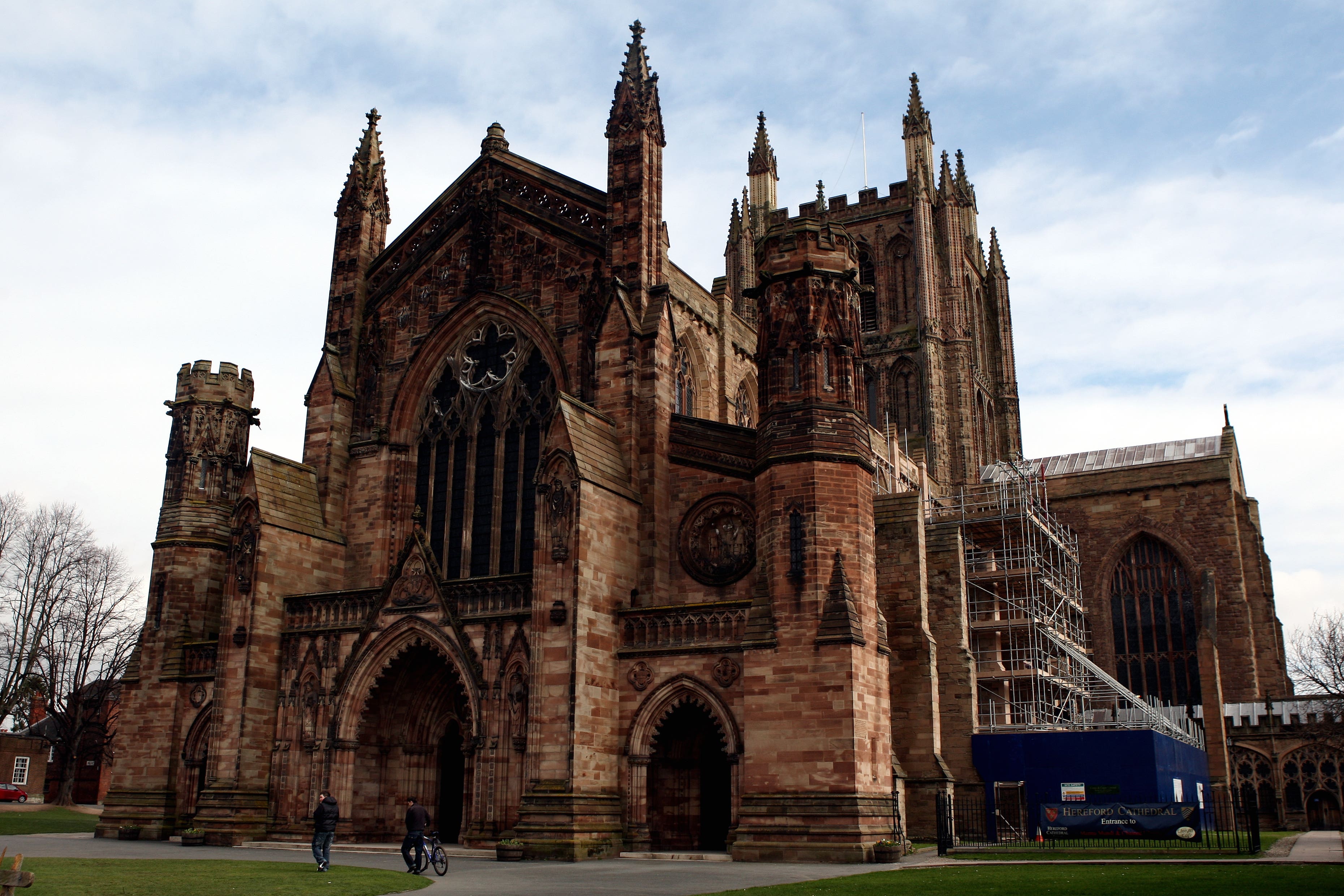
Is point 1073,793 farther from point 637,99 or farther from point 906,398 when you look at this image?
point 906,398

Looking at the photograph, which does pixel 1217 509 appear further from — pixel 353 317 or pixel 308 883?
pixel 308 883

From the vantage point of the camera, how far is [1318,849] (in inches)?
882

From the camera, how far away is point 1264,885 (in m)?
13.5

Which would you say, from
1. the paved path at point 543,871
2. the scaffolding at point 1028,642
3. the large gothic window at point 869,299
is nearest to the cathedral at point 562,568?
the scaffolding at point 1028,642

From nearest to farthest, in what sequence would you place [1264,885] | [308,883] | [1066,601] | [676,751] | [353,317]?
[1264,885] < [308,883] < [676,751] < [353,317] < [1066,601]

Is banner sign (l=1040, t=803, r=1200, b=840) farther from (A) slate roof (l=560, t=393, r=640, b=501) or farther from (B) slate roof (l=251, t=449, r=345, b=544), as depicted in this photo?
(B) slate roof (l=251, t=449, r=345, b=544)

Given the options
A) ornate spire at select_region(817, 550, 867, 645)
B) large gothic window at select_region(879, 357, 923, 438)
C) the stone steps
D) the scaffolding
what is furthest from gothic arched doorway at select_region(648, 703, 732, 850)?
large gothic window at select_region(879, 357, 923, 438)

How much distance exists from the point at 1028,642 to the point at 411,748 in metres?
18.9

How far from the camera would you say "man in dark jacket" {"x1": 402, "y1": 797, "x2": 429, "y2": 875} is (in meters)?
18.3

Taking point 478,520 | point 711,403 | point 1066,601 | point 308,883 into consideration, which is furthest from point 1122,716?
point 308,883

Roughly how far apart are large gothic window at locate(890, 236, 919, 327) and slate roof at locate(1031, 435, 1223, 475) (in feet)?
35.1

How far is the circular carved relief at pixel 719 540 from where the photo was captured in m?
25.5

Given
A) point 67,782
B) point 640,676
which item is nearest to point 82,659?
point 67,782

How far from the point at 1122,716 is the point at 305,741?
80.8 ft
